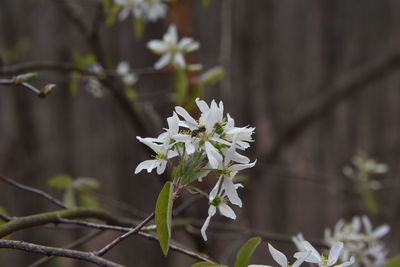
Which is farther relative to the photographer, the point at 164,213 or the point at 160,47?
the point at 160,47

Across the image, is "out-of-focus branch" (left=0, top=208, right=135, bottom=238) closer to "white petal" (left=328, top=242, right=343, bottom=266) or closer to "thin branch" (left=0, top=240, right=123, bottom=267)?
"thin branch" (left=0, top=240, right=123, bottom=267)

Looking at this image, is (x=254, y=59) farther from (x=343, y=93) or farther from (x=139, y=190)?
(x=139, y=190)

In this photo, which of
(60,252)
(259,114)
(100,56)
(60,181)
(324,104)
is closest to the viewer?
(60,252)

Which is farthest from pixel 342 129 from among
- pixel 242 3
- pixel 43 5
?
pixel 43 5

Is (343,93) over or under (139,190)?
over

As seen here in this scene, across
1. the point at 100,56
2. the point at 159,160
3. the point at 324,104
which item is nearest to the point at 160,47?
the point at 100,56

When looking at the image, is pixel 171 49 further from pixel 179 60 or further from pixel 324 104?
pixel 324 104
